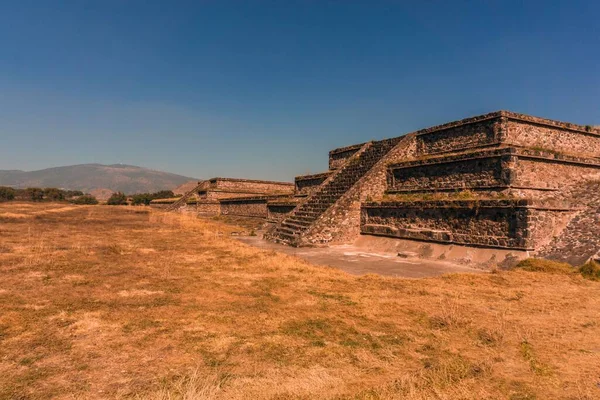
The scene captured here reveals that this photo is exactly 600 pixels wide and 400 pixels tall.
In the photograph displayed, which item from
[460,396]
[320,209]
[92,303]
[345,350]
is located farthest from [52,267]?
[320,209]

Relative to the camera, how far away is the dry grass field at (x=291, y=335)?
3.61 m

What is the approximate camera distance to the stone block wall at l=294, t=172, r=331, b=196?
22.9m

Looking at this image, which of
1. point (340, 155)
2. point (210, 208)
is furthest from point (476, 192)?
point (210, 208)

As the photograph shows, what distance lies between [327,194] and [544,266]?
10696 millimetres

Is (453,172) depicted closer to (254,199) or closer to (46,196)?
(254,199)

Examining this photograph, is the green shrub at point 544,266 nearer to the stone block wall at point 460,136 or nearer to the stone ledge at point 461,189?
the stone ledge at point 461,189

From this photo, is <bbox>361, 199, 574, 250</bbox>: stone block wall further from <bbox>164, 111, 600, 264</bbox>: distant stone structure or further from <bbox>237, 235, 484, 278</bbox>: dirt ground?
<bbox>237, 235, 484, 278</bbox>: dirt ground

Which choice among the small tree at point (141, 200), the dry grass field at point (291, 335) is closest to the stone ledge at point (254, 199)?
the dry grass field at point (291, 335)

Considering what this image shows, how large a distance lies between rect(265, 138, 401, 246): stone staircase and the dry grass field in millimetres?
7048

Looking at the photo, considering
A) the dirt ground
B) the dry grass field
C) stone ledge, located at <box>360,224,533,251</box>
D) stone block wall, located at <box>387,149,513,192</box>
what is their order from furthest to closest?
stone block wall, located at <box>387,149,513,192</box>, stone ledge, located at <box>360,224,533,251</box>, the dirt ground, the dry grass field

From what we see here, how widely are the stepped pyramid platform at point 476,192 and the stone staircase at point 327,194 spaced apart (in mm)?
91

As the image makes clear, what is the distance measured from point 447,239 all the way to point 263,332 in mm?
9262

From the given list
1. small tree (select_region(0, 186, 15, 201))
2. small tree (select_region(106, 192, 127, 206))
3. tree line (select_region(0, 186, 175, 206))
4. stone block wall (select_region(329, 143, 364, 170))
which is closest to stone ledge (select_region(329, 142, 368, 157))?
stone block wall (select_region(329, 143, 364, 170))

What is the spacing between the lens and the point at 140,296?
6602 mm
